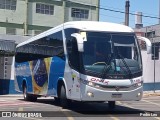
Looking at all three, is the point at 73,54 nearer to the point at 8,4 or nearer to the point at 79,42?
the point at 79,42

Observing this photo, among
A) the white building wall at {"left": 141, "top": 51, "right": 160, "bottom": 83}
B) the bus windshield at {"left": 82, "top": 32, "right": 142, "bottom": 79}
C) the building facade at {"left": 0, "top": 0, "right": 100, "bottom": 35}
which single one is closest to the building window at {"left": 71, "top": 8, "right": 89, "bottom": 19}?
the building facade at {"left": 0, "top": 0, "right": 100, "bottom": 35}

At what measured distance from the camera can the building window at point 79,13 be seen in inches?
2335

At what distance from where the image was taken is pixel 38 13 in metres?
56.2

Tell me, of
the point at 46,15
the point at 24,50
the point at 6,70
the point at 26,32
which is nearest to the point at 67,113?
the point at 24,50

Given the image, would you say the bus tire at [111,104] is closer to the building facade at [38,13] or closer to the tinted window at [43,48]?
the tinted window at [43,48]

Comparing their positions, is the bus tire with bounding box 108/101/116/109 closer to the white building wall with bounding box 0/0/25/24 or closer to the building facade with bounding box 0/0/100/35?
the building facade with bounding box 0/0/100/35

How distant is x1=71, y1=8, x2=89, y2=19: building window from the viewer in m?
59.3

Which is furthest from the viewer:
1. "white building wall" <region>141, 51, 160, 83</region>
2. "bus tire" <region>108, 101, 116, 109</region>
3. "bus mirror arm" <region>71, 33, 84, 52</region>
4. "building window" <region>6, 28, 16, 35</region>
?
"building window" <region>6, 28, 16, 35</region>

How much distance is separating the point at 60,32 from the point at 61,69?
5.32 ft

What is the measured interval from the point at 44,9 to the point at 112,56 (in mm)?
42932

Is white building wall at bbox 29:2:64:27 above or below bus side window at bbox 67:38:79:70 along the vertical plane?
above

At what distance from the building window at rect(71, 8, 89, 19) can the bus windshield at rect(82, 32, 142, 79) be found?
43.9 meters

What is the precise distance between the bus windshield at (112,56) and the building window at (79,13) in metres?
43.9

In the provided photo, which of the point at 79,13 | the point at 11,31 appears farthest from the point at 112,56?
the point at 79,13
